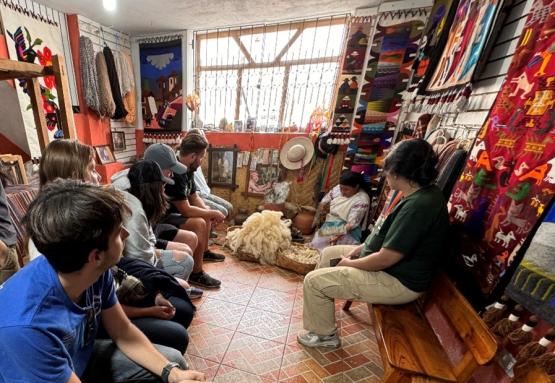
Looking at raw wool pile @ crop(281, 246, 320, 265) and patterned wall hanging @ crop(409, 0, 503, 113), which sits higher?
patterned wall hanging @ crop(409, 0, 503, 113)

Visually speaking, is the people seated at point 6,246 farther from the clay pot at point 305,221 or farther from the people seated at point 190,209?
the clay pot at point 305,221

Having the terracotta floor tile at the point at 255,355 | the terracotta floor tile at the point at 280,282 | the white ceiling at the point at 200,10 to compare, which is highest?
the white ceiling at the point at 200,10

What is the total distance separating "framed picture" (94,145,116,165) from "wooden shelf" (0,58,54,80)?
8.03ft

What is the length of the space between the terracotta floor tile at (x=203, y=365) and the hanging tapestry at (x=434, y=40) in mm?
2743

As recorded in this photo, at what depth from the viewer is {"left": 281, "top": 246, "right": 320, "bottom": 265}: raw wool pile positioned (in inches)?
104

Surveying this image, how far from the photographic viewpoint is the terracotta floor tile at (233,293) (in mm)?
2156

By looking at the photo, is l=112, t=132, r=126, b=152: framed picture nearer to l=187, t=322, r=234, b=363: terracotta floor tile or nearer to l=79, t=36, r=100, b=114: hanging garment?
l=79, t=36, r=100, b=114: hanging garment

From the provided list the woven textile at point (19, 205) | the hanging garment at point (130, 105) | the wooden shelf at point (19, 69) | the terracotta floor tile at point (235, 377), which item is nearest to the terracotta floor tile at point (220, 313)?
the terracotta floor tile at point (235, 377)

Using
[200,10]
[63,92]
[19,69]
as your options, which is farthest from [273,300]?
[200,10]

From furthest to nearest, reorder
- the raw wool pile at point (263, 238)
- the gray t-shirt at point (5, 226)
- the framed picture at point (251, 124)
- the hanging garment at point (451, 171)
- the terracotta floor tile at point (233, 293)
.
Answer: the framed picture at point (251, 124) → the raw wool pile at point (263, 238) → the terracotta floor tile at point (233, 293) → the hanging garment at point (451, 171) → the gray t-shirt at point (5, 226)

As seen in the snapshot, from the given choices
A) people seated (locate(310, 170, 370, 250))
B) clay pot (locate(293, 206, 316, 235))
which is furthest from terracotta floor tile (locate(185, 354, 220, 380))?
clay pot (locate(293, 206, 316, 235))

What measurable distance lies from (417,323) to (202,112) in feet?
13.6

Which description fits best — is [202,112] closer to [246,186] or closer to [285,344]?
[246,186]

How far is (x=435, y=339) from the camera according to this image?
52.1 inches
